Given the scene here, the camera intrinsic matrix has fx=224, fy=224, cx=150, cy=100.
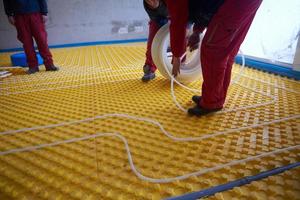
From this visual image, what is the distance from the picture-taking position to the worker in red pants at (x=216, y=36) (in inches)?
45.6

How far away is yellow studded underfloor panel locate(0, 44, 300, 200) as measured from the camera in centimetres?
89

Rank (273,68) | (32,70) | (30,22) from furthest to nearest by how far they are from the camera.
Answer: (32,70) → (30,22) → (273,68)

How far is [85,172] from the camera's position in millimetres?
973

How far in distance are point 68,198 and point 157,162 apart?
0.40 metres

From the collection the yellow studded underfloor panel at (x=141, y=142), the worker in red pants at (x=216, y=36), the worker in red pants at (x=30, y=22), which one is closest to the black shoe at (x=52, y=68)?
the worker in red pants at (x=30, y=22)

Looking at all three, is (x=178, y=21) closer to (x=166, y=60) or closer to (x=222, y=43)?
(x=222, y=43)

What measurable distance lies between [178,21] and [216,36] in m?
0.22

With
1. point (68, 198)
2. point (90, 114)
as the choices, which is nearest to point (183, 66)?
point (90, 114)

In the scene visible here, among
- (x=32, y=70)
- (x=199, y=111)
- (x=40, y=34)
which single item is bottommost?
(x=32, y=70)

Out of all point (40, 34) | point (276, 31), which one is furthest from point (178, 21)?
point (40, 34)

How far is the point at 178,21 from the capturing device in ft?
3.93

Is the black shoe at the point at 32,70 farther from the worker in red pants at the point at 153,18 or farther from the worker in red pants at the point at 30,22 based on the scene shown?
the worker in red pants at the point at 153,18

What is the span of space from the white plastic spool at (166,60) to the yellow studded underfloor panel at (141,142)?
14 cm

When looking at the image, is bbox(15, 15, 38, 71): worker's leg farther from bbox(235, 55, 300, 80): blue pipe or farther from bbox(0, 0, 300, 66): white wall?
bbox(0, 0, 300, 66): white wall
